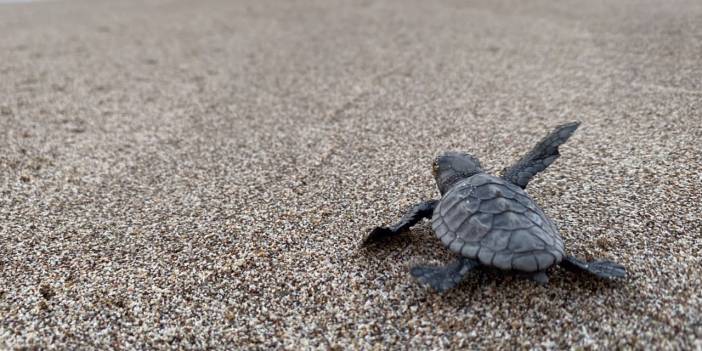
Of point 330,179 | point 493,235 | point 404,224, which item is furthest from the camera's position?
point 330,179

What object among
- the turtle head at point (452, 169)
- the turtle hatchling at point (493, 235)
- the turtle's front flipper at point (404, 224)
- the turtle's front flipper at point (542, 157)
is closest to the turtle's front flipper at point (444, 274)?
the turtle hatchling at point (493, 235)

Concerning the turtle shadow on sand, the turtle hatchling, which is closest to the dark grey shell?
the turtle hatchling

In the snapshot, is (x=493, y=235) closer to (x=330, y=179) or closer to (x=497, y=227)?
(x=497, y=227)

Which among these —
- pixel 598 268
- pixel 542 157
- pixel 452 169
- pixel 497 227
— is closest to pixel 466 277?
pixel 497 227

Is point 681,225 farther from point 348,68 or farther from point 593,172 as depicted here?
point 348,68

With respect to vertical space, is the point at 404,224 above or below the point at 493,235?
below

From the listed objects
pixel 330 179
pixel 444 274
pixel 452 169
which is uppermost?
pixel 452 169

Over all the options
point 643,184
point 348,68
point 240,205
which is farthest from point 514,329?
point 348,68
